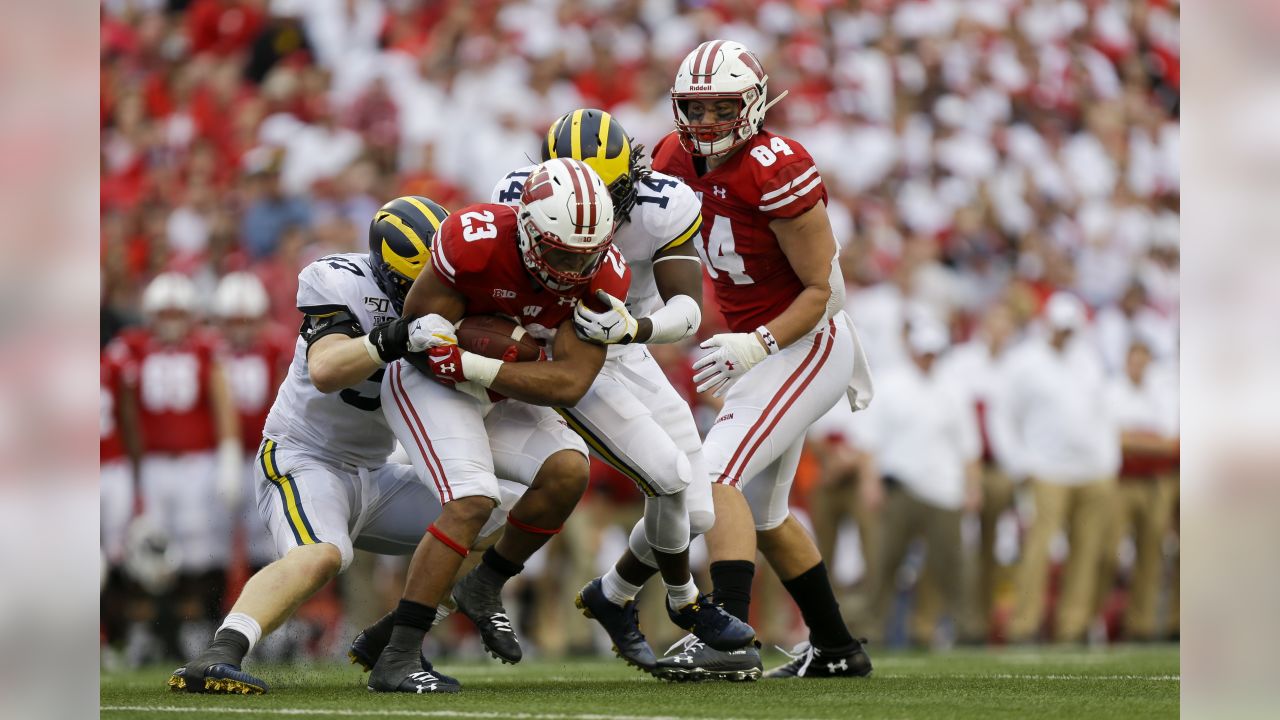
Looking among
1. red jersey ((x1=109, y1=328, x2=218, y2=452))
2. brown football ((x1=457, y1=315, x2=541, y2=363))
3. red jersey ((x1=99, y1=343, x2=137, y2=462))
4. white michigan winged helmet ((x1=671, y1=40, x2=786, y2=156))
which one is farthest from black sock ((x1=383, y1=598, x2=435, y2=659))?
red jersey ((x1=99, y1=343, x2=137, y2=462))

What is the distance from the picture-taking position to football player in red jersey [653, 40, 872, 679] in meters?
5.63

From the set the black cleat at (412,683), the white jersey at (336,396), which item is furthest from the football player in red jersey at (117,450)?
the black cleat at (412,683)

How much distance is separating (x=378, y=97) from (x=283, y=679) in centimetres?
660

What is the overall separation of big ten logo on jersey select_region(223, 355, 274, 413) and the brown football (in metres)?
4.39

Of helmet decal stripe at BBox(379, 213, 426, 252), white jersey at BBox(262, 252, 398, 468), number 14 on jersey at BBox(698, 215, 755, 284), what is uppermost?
helmet decal stripe at BBox(379, 213, 426, 252)

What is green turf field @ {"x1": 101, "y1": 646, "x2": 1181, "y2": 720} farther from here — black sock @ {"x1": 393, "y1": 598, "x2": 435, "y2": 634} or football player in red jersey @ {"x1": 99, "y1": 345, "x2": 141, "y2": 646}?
football player in red jersey @ {"x1": 99, "y1": 345, "x2": 141, "y2": 646}

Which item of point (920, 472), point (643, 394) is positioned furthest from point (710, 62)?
point (920, 472)

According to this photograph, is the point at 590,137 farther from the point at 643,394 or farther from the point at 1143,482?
the point at 1143,482

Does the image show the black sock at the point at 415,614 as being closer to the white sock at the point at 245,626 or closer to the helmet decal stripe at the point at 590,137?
the white sock at the point at 245,626

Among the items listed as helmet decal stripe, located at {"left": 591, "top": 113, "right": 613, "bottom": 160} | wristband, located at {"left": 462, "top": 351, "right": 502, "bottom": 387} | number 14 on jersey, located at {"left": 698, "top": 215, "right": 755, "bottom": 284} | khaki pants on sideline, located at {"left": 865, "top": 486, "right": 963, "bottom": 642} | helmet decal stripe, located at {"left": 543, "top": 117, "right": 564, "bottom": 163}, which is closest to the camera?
wristband, located at {"left": 462, "top": 351, "right": 502, "bottom": 387}

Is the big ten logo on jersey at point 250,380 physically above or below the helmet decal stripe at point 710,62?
below

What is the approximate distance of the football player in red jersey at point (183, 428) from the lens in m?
9.05

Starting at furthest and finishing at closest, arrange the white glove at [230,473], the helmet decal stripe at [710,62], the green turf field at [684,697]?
1. the white glove at [230,473]
2. the helmet decal stripe at [710,62]
3. the green turf field at [684,697]
